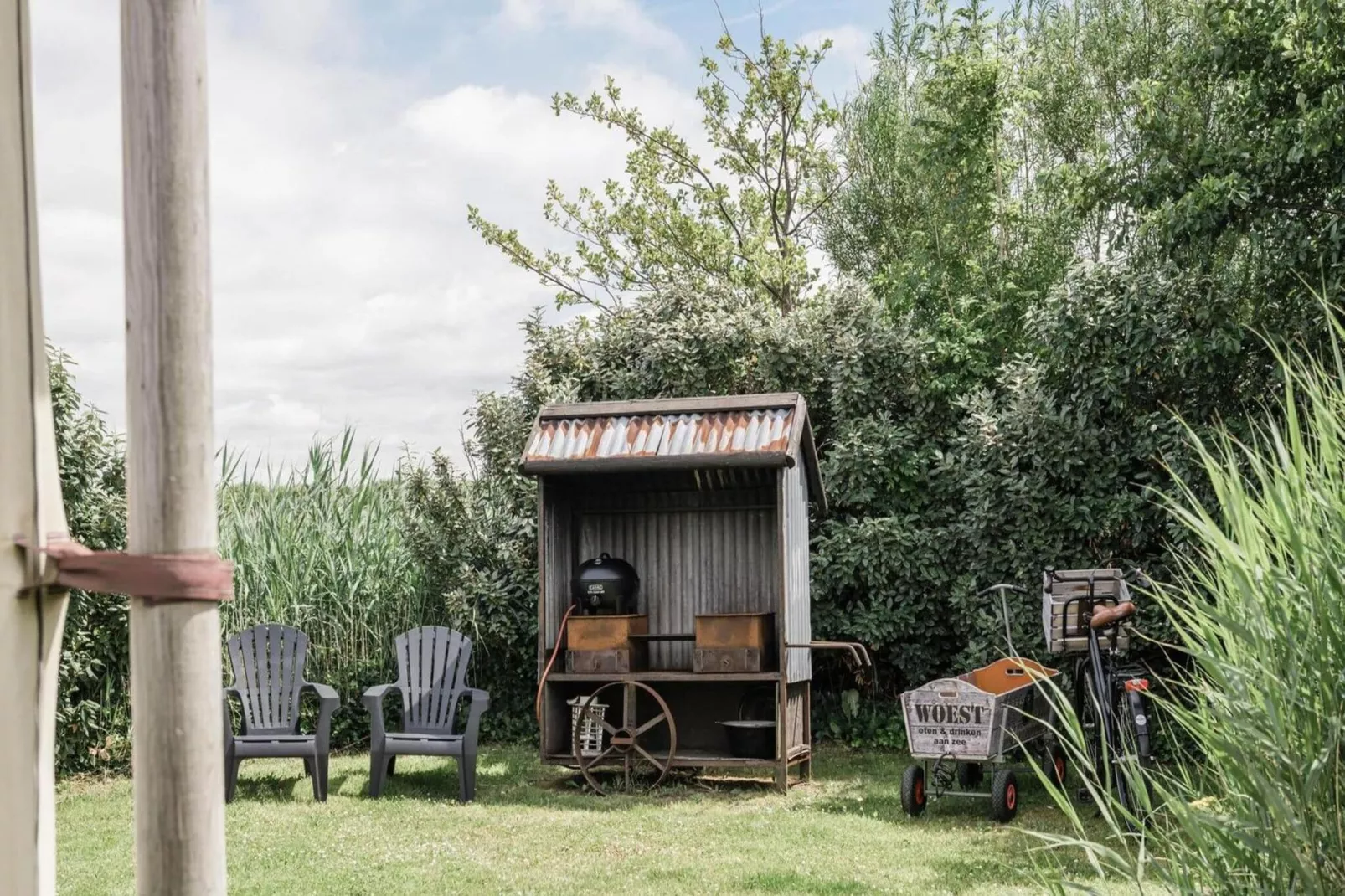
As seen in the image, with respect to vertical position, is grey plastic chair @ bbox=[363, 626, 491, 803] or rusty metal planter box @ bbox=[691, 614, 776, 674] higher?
rusty metal planter box @ bbox=[691, 614, 776, 674]

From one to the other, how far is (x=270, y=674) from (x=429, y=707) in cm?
94

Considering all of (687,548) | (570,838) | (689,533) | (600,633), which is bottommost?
Answer: (570,838)

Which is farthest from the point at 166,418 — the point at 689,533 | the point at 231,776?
the point at 689,533

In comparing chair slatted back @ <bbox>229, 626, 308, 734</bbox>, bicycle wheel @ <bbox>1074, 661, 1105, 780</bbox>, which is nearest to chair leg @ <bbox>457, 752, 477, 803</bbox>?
chair slatted back @ <bbox>229, 626, 308, 734</bbox>

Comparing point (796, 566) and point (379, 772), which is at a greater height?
point (796, 566)

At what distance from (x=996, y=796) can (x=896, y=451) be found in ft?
11.2

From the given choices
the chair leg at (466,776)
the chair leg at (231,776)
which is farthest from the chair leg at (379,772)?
the chair leg at (231,776)

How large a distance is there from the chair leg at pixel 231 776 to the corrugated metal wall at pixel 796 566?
123 inches

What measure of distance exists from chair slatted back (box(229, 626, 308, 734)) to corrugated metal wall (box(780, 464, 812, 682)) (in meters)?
2.86

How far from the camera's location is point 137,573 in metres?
2.06

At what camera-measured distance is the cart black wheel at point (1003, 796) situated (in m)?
6.42

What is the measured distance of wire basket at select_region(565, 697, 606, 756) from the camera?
7750 millimetres

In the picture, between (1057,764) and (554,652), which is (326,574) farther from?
(1057,764)

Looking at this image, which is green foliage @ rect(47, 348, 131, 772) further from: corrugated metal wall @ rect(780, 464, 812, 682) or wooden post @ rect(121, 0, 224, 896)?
wooden post @ rect(121, 0, 224, 896)
